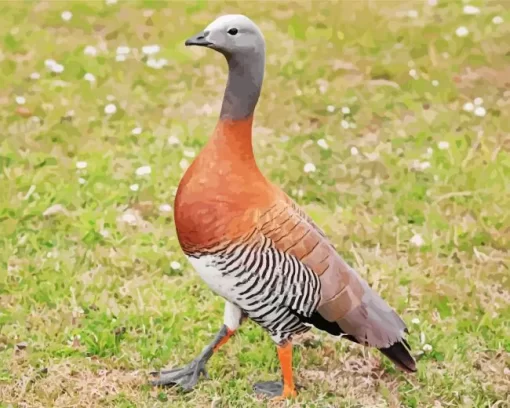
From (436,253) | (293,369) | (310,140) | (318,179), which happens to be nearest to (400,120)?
(310,140)

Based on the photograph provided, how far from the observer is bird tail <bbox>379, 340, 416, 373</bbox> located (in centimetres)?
278

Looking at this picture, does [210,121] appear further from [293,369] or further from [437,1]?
[437,1]

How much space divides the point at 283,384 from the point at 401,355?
44 centimetres

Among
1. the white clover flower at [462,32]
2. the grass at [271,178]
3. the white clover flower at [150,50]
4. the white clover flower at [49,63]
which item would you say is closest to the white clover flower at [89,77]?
the grass at [271,178]

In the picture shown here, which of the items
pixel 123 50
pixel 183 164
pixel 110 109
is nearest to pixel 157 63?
pixel 123 50

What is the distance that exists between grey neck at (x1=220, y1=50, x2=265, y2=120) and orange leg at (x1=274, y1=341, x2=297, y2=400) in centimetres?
83

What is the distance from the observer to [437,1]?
7324 mm

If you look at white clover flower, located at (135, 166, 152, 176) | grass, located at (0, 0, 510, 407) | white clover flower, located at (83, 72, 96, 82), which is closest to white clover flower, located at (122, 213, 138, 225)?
grass, located at (0, 0, 510, 407)

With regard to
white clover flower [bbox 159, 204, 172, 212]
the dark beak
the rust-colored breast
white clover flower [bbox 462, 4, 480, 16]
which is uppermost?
the dark beak

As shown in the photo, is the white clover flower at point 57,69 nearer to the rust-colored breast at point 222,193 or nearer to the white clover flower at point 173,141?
the white clover flower at point 173,141

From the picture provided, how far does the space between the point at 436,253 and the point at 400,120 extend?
1603 millimetres

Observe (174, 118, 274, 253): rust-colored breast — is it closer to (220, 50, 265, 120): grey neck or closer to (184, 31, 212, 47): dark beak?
(220, 50, 265, 120): grey neck

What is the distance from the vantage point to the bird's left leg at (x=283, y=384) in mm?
2789

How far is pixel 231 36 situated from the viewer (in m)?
2.44
